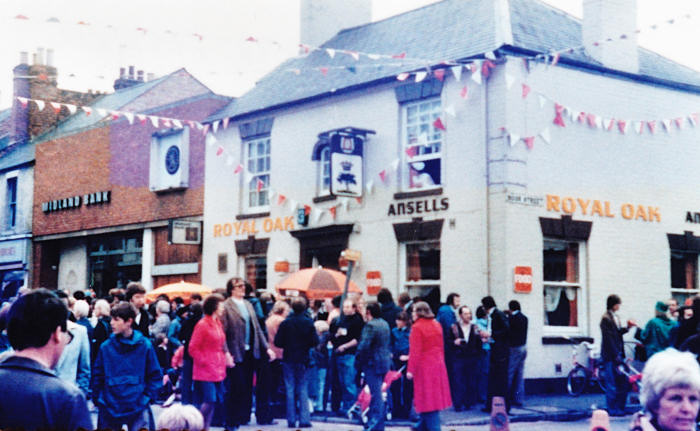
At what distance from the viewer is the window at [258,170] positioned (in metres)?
23.3

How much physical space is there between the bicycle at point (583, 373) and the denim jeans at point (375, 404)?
632 cm

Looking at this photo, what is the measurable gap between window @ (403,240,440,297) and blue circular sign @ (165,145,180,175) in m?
8.94

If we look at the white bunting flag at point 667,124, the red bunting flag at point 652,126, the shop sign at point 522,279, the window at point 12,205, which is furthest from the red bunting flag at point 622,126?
the window at point 12,205

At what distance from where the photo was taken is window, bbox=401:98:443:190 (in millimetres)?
19344

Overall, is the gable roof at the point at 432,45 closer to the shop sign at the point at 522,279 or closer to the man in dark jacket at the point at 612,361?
the shop sign at the point at 522,279

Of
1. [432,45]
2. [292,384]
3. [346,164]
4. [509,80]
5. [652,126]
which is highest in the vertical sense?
[432,45]

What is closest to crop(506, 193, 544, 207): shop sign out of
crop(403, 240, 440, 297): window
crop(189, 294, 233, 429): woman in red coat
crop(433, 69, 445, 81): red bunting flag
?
crop(403, 240, 440, 297): window

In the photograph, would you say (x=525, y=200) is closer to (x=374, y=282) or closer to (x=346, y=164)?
(x=374, y=282)

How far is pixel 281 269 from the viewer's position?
72.6 feet

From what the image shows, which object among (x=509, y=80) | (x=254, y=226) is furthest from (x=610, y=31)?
(x=254, y=226)

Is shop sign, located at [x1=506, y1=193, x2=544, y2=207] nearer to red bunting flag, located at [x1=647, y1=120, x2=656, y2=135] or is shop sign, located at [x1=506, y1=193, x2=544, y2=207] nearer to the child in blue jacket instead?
red bunting flag, located at [x1=647, y1=120, x2=656, y2=135]

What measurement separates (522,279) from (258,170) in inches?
319

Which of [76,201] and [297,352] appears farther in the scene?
[76,201]

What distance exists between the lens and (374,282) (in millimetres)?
19891
